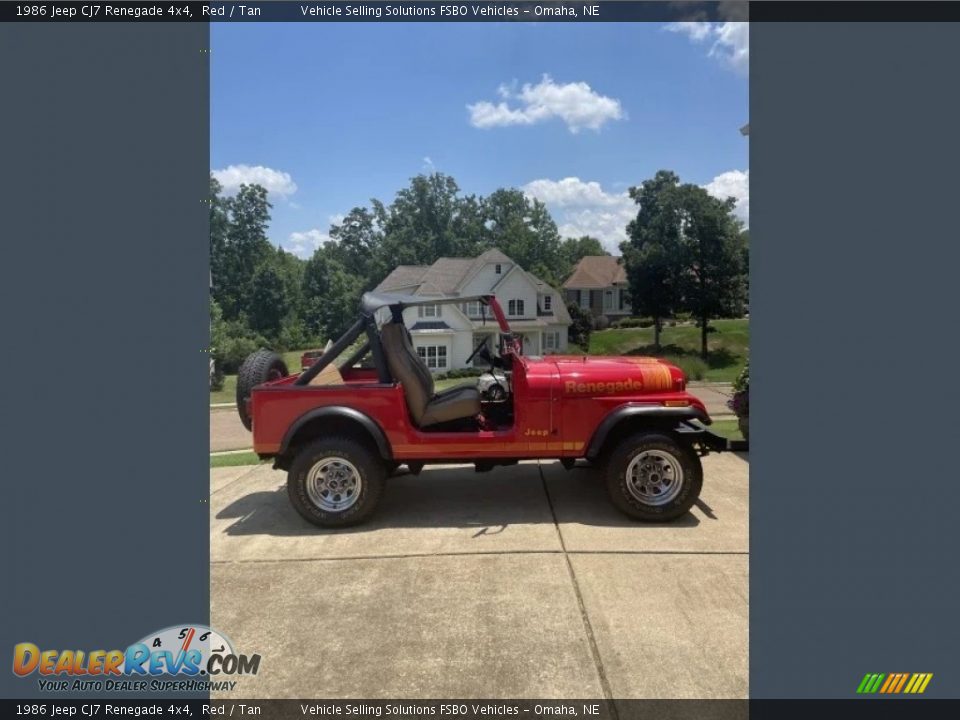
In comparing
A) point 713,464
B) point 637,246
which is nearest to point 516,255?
point 637,246

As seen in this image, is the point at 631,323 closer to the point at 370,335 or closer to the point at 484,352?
the point at 484,352

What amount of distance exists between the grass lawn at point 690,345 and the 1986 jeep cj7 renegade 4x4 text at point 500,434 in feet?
64.0

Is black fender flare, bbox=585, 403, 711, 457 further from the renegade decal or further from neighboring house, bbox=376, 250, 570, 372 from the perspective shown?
neighboring house, bbox=376, 250, 570, 372

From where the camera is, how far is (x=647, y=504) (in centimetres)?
468

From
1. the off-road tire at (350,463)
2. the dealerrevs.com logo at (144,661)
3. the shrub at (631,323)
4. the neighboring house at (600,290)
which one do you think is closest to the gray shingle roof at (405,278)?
the shrub at (631,323)

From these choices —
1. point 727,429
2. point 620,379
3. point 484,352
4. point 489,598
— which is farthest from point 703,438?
point 727,429

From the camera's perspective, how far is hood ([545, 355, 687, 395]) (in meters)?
4.79

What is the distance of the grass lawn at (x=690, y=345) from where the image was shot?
26.5 meters

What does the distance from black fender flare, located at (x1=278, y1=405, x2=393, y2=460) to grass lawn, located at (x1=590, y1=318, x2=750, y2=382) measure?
20433mm

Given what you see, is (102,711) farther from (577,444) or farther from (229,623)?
(577,444)

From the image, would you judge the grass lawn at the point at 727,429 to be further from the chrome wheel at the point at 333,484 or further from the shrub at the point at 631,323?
the shrub at the point at 631,323

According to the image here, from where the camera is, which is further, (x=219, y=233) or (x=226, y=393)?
(x=219, y=233)

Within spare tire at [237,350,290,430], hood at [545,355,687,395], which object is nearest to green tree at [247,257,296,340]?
spare tire at [237,350,290,430]

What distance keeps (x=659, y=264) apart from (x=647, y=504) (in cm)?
2720
